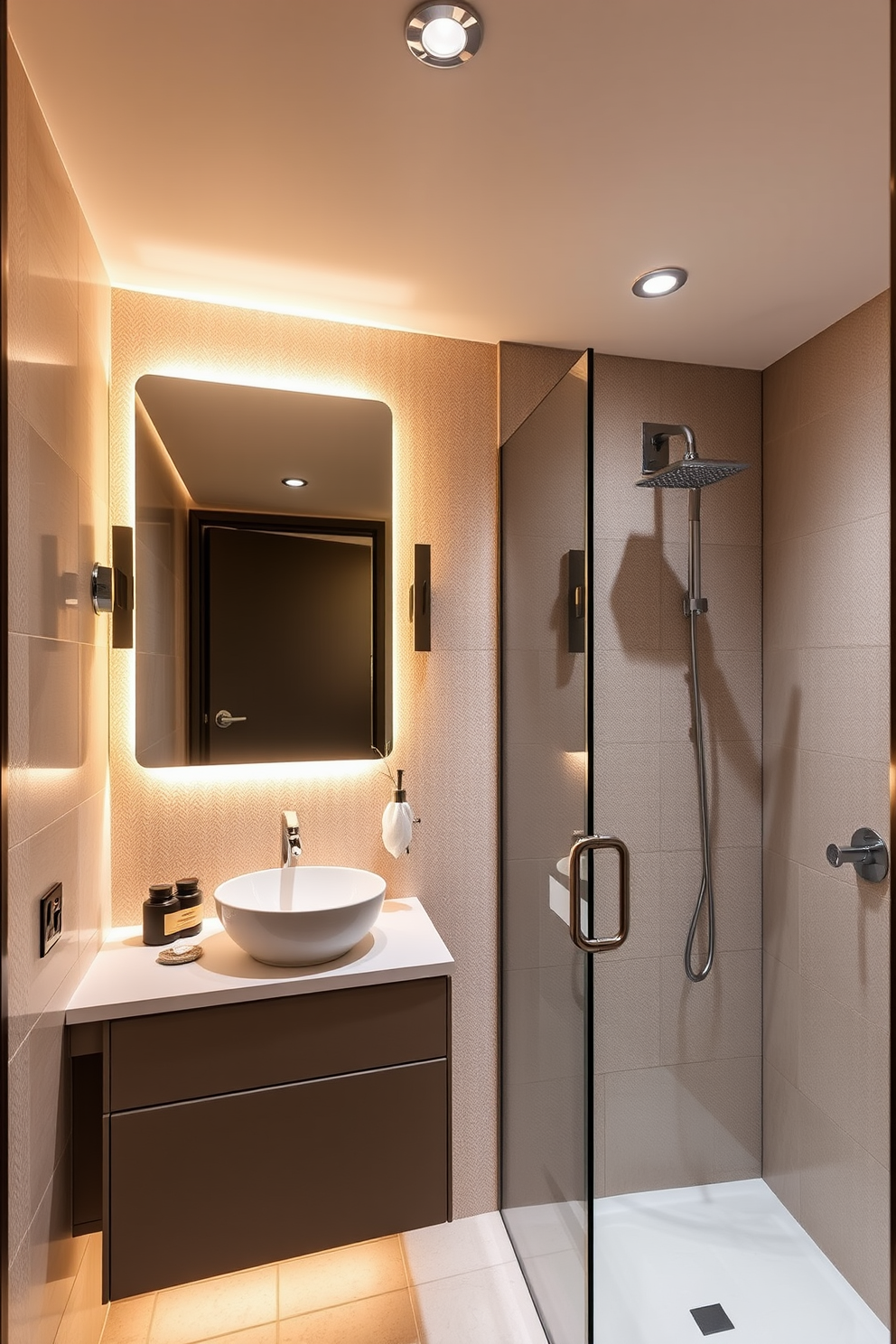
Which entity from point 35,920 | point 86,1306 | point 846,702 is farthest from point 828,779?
point 86,1306

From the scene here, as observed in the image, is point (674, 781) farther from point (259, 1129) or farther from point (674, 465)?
point (259, 1129)

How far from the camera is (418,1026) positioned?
1.64 meters

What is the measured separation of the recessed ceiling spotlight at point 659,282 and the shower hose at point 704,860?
2.84ft

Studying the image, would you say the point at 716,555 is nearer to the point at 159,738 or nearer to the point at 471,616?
the point at 471,616

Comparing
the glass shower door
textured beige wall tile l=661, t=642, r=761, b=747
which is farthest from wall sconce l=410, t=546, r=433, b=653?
textured beige wall tile l=661, t=642, r=761, b=747

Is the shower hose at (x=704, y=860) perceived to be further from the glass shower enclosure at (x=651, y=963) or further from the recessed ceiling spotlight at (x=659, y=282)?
the recessed ceiling spotlight at (x=659, y=282)

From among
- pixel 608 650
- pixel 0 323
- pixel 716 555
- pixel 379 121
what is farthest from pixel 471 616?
pixel 0 323

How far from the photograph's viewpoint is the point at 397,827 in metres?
1.98

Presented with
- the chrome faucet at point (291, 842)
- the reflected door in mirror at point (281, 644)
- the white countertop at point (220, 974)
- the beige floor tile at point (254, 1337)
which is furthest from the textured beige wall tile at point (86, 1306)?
the reflected door in mirror at point (281, 644)

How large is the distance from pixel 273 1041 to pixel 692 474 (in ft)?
5.63

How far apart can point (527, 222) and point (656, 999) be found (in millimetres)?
2069

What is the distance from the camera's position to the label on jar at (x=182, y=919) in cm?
177

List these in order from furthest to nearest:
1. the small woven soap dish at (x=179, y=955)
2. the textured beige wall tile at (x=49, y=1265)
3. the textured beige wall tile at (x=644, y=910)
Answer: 1. the textured beige wall tile at (x=644, y=910)
2. the small woven soap dish at (x=179, y=955)
3. the textured beige wall tile at (x=49, y=1265)

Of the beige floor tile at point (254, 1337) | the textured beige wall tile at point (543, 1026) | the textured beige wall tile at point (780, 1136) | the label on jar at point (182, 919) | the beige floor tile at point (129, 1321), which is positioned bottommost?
the beige floor tile at point (254, 1337)
